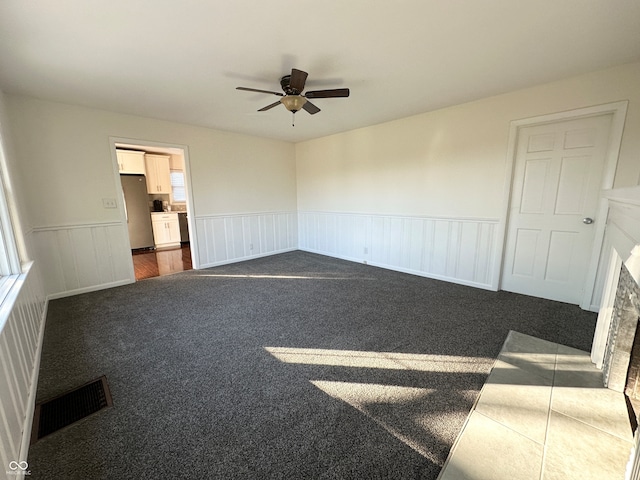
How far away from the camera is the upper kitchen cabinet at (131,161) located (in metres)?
5.79

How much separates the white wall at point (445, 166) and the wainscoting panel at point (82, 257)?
366 centimetres

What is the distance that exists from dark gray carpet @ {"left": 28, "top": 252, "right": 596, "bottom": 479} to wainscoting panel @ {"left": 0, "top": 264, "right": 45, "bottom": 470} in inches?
5.0

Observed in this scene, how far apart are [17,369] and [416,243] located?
14.2ft

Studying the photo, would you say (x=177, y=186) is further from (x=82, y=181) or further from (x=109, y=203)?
(x=82, y=181)

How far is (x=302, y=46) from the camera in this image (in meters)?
2.12

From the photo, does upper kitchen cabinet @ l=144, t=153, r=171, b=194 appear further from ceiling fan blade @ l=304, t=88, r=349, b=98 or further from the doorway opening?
ceiling fan blade @ l=304, t=88, r=349, b=98

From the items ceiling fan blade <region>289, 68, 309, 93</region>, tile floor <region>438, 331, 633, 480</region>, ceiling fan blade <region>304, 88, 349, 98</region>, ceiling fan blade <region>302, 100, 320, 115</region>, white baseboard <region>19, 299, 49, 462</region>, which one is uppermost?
ceiling fan blade <region>289, 68, 309, 93</region>

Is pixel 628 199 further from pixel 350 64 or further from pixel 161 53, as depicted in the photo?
pixel 161 53

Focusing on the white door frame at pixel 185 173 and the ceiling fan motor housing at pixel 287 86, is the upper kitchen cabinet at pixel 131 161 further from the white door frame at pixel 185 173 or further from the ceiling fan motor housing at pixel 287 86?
the ceiling fan motor housing at pixel 287 86

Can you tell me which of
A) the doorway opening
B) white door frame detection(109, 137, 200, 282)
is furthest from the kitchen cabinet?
white door frame detection(109, 137, 200, 282)

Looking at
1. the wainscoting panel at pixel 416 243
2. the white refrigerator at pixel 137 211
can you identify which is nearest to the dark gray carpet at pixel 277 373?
the wainscoting panel at pixel 416 243

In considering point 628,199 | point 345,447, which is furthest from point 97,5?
point 628,199

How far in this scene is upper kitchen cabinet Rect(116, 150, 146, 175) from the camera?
19.0ft

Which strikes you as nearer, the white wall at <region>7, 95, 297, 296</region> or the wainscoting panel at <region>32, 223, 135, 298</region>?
the white wall at <region>7, 95, 297, 296</region>
